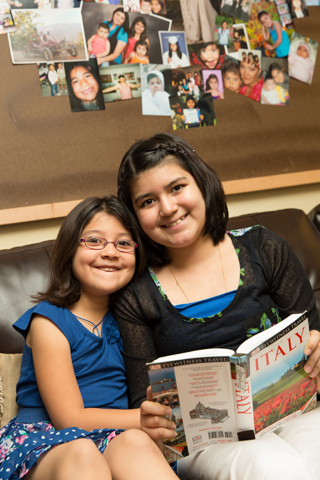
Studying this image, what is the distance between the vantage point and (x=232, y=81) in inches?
77.2

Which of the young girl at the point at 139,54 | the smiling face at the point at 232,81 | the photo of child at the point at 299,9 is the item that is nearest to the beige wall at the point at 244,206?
the smiling face at the point at 232,81

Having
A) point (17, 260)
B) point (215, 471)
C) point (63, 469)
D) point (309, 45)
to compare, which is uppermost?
point (309, 45)

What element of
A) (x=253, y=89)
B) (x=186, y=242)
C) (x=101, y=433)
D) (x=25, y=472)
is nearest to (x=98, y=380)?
Result: (x=101, y=433)

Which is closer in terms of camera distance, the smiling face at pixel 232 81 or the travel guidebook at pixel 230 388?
the travel guidebook at pixel 230 388

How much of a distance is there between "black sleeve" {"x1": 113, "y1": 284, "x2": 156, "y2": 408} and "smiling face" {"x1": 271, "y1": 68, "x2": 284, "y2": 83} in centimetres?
133

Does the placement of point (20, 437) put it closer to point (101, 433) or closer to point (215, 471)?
point (101, 433)

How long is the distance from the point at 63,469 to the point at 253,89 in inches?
67.8

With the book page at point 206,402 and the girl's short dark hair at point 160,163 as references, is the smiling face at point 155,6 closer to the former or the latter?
the girl's short dark hair at point 160,163

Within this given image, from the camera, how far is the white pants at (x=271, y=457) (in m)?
0.88

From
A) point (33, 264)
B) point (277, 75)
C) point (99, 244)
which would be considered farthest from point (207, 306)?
point (277, 75)

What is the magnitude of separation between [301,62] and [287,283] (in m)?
1.33

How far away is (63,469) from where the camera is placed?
0.89 metres

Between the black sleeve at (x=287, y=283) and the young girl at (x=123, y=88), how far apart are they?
2.98 feet

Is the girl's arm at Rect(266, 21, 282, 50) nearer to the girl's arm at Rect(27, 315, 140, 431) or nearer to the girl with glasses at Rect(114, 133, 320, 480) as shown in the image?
the girl with glasses at Rect(114, 133, 320, 480)
